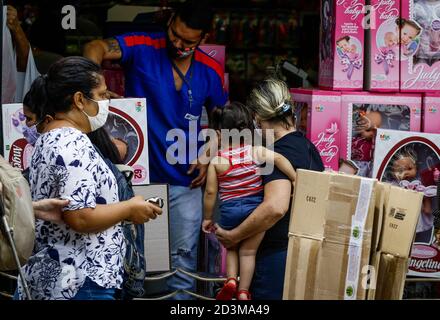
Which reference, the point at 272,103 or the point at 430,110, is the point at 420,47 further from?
the point at 272,103

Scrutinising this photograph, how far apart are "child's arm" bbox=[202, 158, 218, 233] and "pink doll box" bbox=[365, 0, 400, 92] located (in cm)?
128

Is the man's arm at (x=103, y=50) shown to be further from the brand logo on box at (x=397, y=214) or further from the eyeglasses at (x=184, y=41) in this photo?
the brand logo on box at (x=397, y=214)

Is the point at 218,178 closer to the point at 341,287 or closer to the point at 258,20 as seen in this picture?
the point at 341,287

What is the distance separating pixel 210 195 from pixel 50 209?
164 centimetres

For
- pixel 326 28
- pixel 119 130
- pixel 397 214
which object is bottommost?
pixel 397 214

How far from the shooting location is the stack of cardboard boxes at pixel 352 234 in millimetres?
3480

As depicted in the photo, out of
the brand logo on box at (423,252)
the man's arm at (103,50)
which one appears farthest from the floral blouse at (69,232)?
the brand logo on box at (423,252)

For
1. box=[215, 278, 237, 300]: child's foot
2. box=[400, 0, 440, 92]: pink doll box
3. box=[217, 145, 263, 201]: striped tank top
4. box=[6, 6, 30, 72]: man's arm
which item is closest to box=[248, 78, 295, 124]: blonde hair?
box=[217, 145, 263, 201]: striped tank top

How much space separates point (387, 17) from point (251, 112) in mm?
1226

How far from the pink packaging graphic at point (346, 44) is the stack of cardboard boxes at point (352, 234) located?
1861 mm

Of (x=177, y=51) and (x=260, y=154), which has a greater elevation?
(x=177, y=51)

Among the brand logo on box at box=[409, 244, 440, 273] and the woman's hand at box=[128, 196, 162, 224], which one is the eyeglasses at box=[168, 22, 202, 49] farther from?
the woman's hand at box=[128, 196, 162, 224]

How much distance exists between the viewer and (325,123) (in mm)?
5293

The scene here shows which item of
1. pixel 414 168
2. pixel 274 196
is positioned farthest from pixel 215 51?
pixel 274 196
